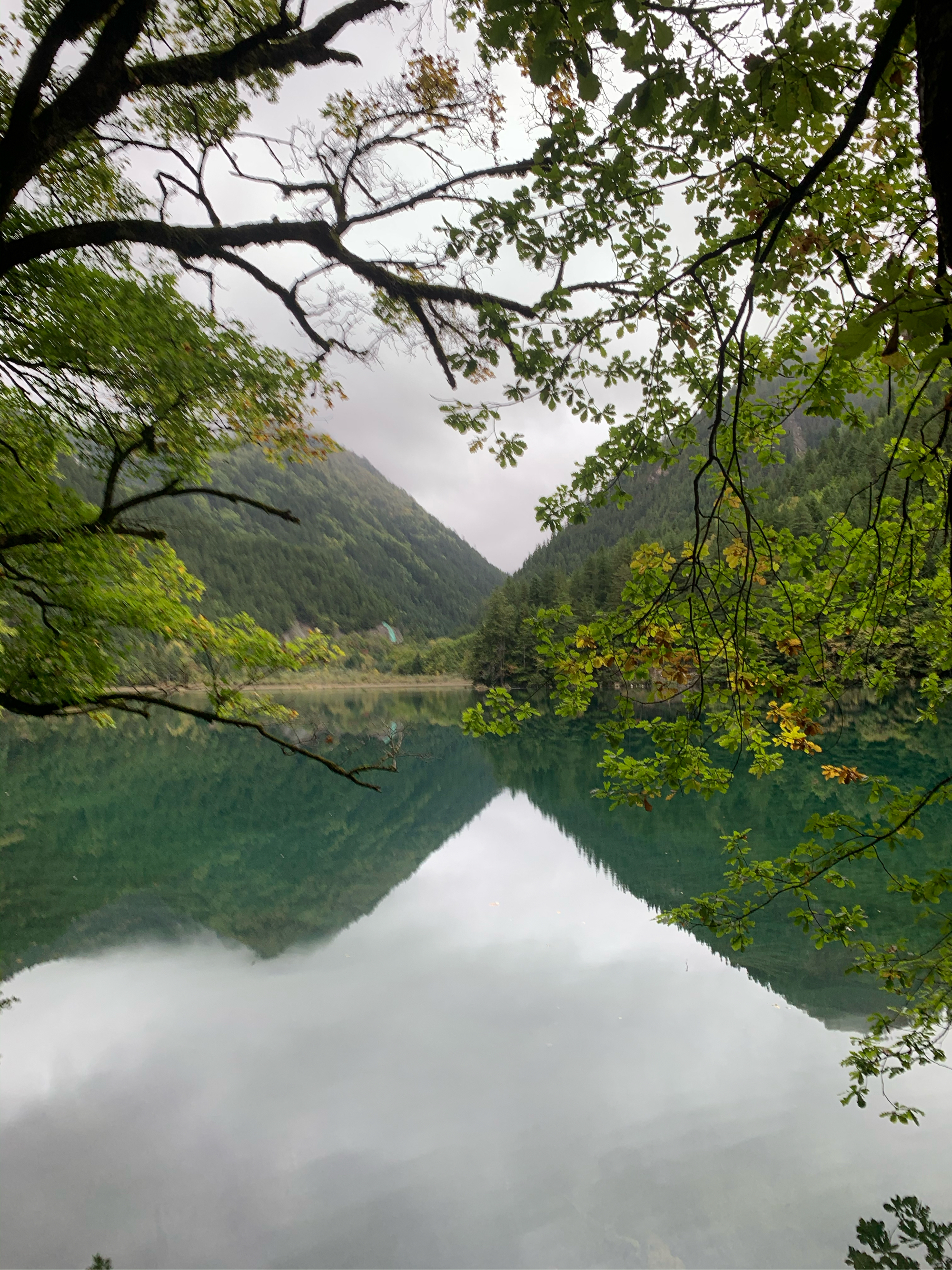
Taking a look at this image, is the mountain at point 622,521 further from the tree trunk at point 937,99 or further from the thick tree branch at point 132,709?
the tree trunk at point 937,99

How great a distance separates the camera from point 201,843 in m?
18.8

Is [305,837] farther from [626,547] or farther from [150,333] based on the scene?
[626,547]

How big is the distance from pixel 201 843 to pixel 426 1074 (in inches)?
568

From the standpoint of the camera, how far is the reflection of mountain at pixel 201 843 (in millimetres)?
12070

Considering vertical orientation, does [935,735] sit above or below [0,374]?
above

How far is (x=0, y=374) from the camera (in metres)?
4.98

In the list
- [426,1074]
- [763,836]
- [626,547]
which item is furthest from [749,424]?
[626,547]

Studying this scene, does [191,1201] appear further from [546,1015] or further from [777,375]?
[777,375]

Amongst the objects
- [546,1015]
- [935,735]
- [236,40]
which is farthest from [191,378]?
[935,735]

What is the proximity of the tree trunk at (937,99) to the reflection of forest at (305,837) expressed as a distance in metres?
2.65

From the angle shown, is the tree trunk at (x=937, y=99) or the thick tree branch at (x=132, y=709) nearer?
the tree trunk at (x=937, y=99)

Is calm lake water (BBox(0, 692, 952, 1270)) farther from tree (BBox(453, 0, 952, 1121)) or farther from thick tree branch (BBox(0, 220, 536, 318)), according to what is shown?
thick tree branch (BBox(0, 220, 536, 318))

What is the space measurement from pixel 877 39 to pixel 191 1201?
931cm

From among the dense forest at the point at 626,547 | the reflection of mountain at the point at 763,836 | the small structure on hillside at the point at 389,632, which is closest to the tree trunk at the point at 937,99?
the reflection of mountain at the point at 763,836
